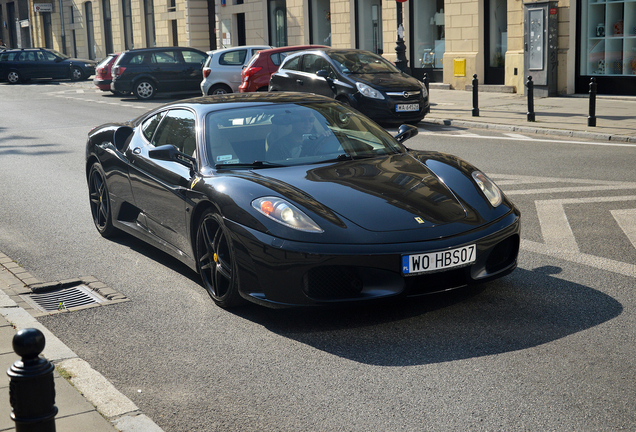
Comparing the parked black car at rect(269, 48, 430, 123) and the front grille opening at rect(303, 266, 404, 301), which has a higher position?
the parked black car at rect(269, 48, 430, 123)

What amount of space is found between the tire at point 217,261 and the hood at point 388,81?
33.8ft

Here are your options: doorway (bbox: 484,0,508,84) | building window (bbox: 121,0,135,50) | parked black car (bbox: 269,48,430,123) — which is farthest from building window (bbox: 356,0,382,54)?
building window (bbox: 121,0,135,50)

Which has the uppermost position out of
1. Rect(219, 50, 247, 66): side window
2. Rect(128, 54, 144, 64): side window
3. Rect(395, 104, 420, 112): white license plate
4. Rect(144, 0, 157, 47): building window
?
Rect(144, 0, 157, 47): building window

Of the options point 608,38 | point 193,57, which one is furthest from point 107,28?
point 608,38

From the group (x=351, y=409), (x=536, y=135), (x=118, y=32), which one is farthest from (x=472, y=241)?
(x=118, y=32)

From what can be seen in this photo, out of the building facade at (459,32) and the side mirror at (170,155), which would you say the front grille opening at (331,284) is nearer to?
the side mirror at (170,155)

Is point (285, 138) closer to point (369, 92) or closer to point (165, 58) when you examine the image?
point (369, 92)

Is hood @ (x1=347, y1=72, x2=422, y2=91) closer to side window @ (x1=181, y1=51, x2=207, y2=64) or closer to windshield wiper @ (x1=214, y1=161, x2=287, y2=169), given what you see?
windshield wiper @ (x1=214, y1=161, x2=287, y2=169)

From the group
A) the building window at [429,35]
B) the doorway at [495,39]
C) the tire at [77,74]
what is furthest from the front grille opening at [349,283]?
the tire at [77,74]

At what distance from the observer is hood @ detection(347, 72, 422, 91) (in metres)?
15.0

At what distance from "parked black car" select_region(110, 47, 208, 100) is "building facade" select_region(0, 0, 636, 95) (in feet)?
18.5

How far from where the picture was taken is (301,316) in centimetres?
480

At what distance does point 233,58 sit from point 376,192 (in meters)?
17.7

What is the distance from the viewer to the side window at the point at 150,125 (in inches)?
249
